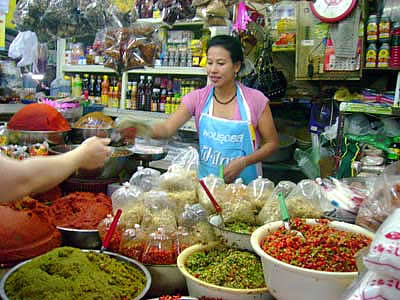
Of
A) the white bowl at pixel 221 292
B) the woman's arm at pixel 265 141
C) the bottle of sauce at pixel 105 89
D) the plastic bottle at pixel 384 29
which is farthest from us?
the bottle of sauce at pixel 105 89

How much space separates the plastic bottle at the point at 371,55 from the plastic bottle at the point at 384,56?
3cm

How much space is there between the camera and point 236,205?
4.78ft

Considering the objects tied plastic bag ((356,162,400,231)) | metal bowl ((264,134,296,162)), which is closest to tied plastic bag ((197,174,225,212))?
tied plastic bag ((356,162,400,231))

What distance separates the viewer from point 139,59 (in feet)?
8.39

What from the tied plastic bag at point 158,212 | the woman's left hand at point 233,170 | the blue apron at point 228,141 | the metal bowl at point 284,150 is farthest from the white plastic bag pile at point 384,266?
the metal bowl at point 284,150

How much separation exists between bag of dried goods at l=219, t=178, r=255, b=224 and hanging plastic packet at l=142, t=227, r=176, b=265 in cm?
21

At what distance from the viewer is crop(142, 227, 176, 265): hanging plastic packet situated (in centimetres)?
138

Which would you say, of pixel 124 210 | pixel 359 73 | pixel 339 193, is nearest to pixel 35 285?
pixel 124 210

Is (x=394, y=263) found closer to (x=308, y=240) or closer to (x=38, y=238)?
(x=308, y=240)

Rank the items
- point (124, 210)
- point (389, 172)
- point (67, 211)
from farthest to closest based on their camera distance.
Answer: point (67, 211)
point (124, 210)
point (389, 172)

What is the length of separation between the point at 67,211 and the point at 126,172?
61 cm

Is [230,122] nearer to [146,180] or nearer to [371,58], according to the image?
[146,180]

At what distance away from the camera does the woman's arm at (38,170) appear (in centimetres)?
101

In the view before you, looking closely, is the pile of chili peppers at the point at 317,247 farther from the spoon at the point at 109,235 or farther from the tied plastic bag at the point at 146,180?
the tied plastic bag at the point at 146,180
